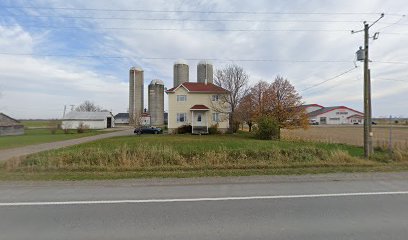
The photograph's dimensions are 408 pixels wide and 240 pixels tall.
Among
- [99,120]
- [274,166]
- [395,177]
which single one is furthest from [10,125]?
[395,177]

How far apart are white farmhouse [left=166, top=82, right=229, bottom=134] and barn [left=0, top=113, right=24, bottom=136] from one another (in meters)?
→ 26.8

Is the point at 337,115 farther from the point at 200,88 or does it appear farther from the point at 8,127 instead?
the point at 8,127

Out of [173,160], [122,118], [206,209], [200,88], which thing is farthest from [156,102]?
[206,209]

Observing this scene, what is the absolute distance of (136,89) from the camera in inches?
3236

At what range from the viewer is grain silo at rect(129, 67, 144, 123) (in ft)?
267

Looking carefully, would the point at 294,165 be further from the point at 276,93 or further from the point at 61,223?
the point at 276,93

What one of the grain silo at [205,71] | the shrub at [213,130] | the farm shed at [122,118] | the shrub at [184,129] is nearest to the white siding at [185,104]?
the shrub at [184,129]

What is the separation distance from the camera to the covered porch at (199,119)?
3478 cm

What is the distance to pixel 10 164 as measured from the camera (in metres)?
10.2

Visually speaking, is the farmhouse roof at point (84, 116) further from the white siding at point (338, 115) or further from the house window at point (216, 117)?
the white siding at point (338, 115)

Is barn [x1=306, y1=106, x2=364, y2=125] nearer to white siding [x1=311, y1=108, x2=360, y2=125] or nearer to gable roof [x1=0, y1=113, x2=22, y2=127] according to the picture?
white siding [x1=311, y1=108, x2=360, y2=125]

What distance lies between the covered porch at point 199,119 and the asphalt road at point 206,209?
89.0ft

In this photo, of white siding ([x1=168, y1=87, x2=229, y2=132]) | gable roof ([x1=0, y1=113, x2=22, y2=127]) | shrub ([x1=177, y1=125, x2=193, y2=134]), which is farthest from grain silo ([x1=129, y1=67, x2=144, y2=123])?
shrub ([x1=177, y1=125, x2=193, y2=134])

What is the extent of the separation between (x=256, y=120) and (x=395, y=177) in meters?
21.9
